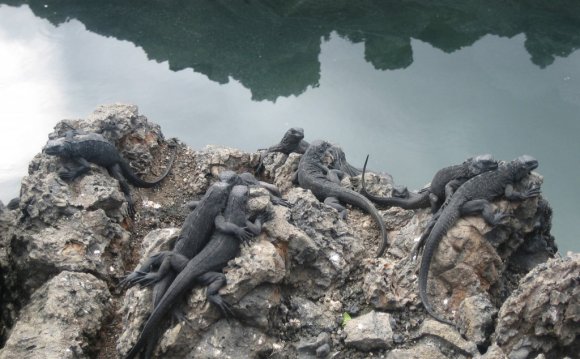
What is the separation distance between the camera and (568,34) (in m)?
12.2

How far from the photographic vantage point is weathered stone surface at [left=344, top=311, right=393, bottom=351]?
174 inches

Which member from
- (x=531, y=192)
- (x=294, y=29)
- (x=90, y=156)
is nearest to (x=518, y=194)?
(x=531, y=192)

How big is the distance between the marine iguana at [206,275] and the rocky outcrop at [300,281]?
0.25 ft

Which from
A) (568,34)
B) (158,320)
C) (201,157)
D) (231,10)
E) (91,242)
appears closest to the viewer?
(158,320)

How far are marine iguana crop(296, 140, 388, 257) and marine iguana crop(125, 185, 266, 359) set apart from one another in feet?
4.36

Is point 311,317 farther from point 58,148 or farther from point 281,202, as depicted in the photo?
point 58,148

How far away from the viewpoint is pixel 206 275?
14.5 feet

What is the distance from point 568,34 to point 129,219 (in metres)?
9.57

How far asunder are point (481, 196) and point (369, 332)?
1.53m

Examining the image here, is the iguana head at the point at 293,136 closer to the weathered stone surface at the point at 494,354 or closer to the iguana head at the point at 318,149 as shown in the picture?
the iguana head at the point at 318,149

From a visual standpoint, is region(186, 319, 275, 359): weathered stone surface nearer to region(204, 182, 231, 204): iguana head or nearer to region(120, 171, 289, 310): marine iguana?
region(120, 171, 289, 310): marine iguana

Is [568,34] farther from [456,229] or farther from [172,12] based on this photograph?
[456,229]

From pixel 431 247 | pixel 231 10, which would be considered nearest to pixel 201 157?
pixel 431 247

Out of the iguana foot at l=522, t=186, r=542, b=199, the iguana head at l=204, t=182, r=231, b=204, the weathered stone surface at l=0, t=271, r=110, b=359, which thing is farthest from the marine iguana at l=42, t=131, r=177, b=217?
the iguana foot at l=522, t=186, r=542, b=199
